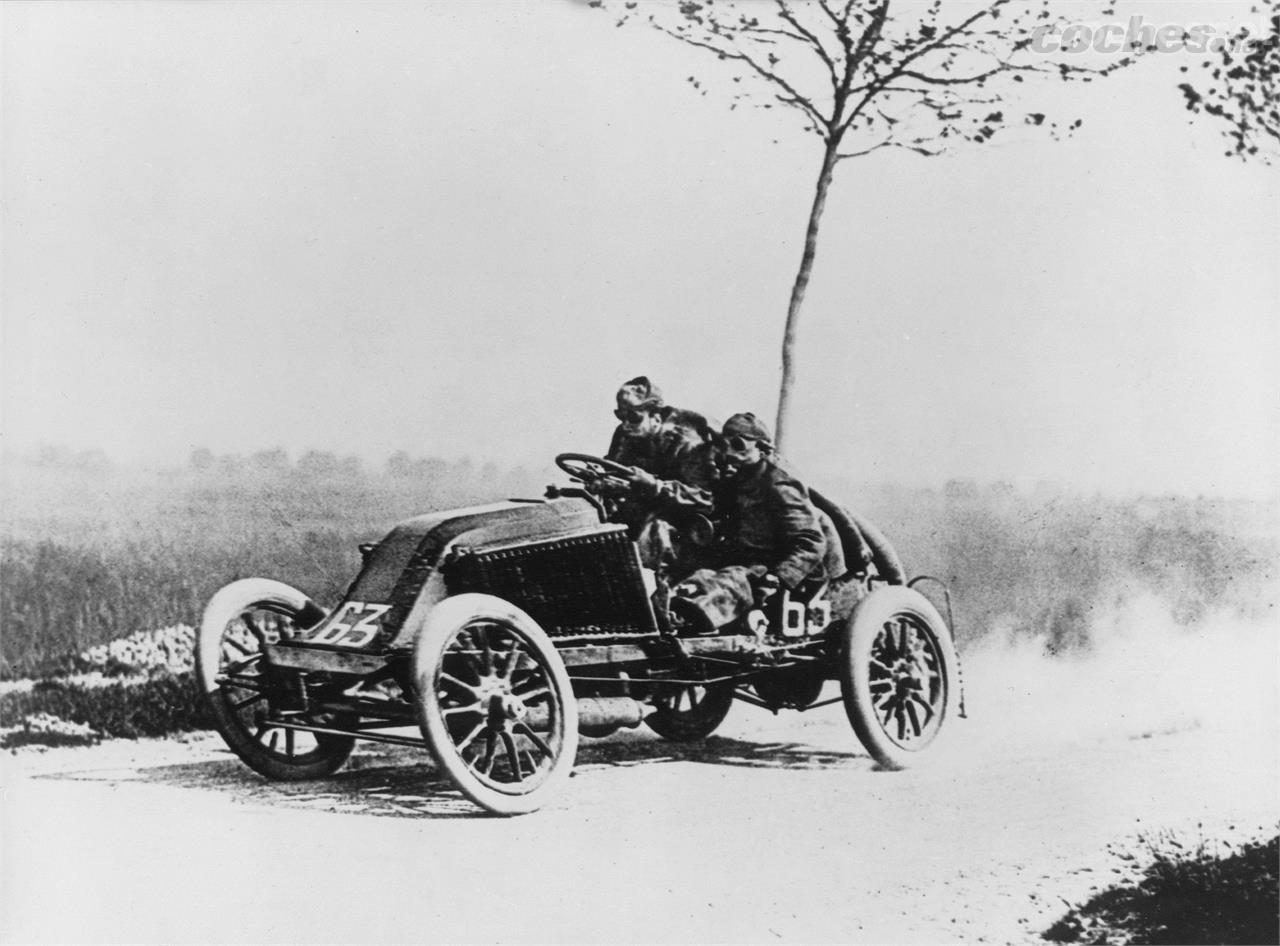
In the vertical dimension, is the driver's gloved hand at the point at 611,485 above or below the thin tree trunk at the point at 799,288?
below

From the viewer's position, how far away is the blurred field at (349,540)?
7746 millimetres

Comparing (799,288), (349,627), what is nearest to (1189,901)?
(349,627)

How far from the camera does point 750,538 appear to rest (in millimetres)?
7051

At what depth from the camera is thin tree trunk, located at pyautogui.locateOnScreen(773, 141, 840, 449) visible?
323 inches

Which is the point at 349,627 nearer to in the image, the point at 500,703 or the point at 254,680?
the point at 254,680

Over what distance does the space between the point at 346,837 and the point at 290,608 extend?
123 cm

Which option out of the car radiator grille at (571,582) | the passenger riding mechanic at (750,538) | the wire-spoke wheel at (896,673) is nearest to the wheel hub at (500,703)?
the car radiator grille at (571,582)

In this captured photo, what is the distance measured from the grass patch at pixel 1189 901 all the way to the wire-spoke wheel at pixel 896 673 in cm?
108

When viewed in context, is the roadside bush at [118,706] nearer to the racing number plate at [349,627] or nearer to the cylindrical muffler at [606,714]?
the racing number plate at [349,627]

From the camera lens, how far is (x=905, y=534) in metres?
9.01

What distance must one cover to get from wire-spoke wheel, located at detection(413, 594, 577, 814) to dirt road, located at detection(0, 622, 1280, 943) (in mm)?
173

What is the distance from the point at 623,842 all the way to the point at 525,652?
0.83 meters

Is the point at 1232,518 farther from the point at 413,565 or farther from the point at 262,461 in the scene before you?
the point at 262,461

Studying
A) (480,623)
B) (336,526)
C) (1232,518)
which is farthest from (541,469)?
(1232,518)
